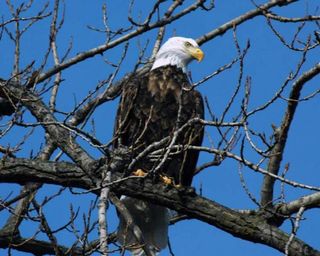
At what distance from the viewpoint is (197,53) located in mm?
7832

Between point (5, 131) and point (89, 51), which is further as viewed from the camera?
point (89, 51)

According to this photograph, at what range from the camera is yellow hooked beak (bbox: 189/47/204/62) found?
25.6 ft

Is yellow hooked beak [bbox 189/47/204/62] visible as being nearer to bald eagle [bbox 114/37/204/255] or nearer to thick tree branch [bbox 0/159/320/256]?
bald eagle [bbox 114/37/204/255]

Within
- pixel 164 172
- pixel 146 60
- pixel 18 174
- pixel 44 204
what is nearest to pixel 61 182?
pixel 18 174

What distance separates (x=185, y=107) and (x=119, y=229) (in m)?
1.12

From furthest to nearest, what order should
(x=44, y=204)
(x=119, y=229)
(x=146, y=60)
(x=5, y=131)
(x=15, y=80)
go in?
1. (x=146, y=60)
2. (x=119, y=229)
3. (x=15, y=80)
4. (x=44, y=204)
5. (x=5, y=131)

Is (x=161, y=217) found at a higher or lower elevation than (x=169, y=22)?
lower

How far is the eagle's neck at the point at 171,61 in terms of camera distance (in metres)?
7.64

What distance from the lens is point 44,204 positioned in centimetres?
552

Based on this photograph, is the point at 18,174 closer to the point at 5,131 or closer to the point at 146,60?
the point at 5,131

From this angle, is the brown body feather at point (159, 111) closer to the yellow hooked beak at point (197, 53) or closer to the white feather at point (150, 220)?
the white feather at point (150, 220)

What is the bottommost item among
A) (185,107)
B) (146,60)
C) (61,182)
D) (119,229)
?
(61,182)

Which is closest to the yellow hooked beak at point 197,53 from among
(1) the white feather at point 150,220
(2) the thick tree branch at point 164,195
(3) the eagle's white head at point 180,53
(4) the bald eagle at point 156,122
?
(3) the eagle's white head at point 180,53

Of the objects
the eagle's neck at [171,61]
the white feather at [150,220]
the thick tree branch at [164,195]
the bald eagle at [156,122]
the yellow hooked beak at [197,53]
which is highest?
the yellow hooked beak at [197,53]
